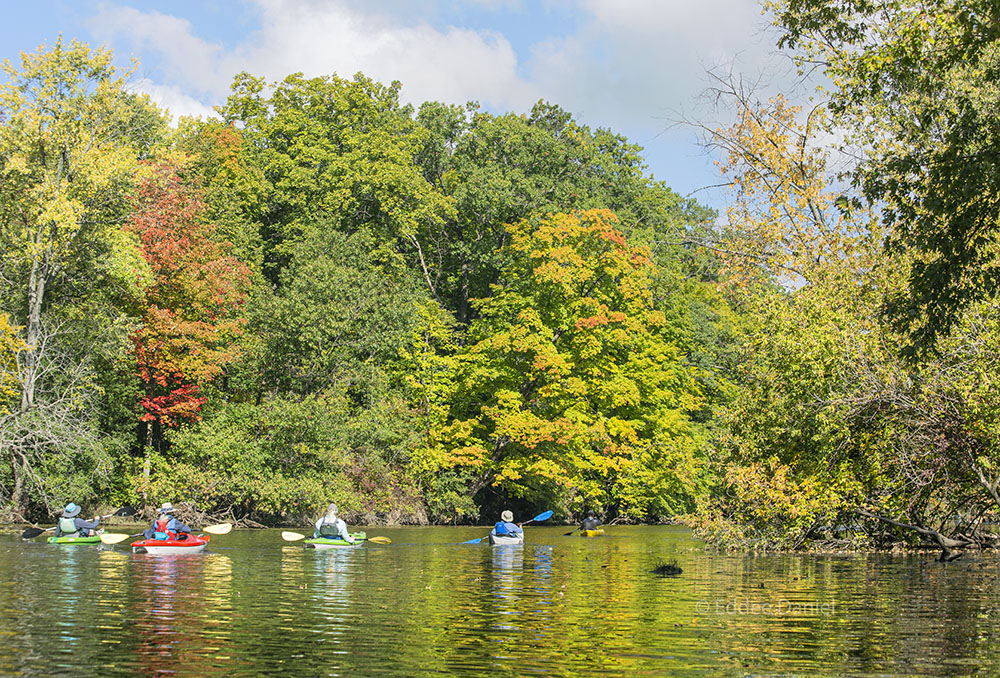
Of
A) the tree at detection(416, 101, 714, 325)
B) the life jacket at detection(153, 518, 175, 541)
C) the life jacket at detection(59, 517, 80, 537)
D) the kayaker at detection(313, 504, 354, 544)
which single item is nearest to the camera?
the life jacket at detection(153, 518, 175, 541)

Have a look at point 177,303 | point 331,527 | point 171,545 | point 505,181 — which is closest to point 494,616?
point 171,545

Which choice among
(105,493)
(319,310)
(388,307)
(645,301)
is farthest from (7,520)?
(645,301)

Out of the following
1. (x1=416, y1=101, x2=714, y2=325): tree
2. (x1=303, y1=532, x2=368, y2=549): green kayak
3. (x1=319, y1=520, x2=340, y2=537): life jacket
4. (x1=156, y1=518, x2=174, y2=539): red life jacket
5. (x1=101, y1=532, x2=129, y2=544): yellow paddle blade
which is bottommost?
(x1=303, y1=532, x2=368, y2=549): green kayak

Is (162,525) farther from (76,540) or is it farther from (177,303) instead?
(177,303)

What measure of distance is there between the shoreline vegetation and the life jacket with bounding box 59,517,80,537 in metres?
3.53

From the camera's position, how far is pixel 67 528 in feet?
95.2

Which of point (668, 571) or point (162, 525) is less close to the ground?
point (162, 525)

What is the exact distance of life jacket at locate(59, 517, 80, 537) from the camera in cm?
2906

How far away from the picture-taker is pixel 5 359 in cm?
3384

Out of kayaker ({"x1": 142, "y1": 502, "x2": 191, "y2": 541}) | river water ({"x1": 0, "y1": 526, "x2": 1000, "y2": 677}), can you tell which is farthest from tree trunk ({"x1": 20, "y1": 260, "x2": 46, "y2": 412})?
river water ({"x1": 0, "y1": 526, "x2": 1000, "y2": 677})

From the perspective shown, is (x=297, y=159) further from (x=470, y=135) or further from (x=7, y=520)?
(x=7, y=520)

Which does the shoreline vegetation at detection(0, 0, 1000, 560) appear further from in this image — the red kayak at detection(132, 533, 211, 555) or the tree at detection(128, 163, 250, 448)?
the red kayak at detection(132, 533, 211, 555)

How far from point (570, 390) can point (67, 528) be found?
2187cm

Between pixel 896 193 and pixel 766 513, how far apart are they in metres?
9.56
